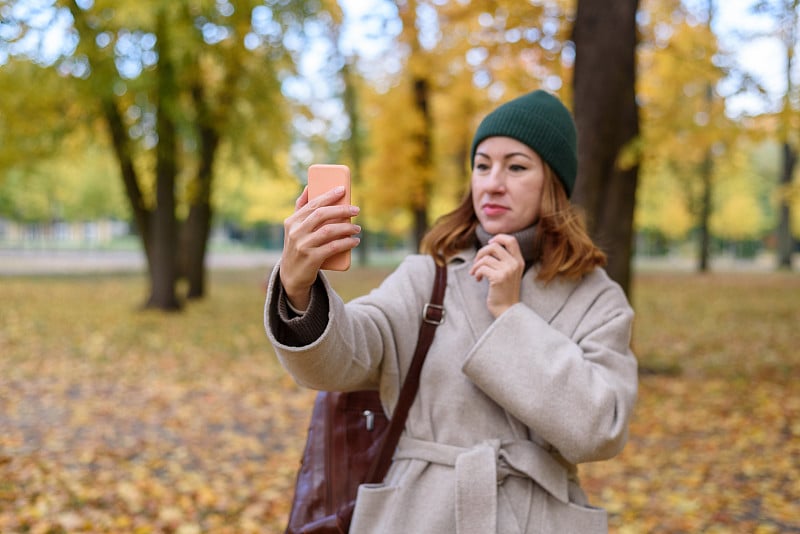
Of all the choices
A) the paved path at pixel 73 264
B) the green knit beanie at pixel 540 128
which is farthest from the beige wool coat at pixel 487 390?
the paved path at pixel 73 264

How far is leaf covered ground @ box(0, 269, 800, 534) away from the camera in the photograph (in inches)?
181

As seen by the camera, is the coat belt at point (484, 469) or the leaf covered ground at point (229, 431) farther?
the leaf covered ground at point (229, 431)

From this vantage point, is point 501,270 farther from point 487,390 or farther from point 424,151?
point 424,151

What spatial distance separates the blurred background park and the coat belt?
8.50 ft

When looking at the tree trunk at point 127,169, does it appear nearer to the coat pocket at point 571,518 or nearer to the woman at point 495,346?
the woman at point 495,346

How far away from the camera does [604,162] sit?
671 cm

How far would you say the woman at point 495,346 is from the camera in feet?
5.28

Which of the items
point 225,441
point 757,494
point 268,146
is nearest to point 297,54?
point 268,146

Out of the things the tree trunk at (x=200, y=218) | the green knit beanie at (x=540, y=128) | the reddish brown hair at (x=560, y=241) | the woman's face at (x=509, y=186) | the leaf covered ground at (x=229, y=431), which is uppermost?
the green knit beanie at (x=540, y=128)

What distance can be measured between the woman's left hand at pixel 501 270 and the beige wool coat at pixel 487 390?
57 mm

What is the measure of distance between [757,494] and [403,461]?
13.7ft

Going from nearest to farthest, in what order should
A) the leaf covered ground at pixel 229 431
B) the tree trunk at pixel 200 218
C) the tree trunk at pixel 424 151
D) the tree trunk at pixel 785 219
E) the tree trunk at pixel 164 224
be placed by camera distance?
the leaf covered ground at pixel 229 431
the tree trunk at pixel 164 224
the tree trunk at pixel 200 218
the tree trunk at pixel 424 151
the tree trunk at pixel 785 219

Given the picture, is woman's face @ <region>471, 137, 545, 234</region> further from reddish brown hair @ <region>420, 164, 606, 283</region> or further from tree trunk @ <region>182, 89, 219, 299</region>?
tree trunk @ <region>182, 89, 219, 299</region>

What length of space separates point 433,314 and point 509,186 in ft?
1.26
